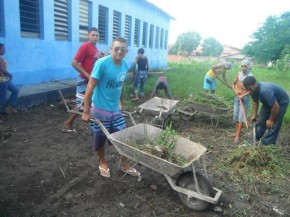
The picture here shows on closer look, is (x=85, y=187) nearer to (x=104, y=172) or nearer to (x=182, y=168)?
(x=104, y=172)


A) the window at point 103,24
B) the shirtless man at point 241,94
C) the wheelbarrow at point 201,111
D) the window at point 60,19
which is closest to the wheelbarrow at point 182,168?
the shirtless man at point 241,94

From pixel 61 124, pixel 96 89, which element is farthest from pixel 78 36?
pixel 96 89

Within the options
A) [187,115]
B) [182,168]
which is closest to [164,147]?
[182,168]

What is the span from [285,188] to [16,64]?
24.7ft

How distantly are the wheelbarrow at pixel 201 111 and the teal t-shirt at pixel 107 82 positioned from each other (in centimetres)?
363

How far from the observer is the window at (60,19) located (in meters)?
9.72

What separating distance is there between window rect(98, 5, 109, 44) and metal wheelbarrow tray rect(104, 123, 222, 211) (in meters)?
Answer: 10.4

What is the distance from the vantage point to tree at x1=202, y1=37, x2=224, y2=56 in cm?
6191

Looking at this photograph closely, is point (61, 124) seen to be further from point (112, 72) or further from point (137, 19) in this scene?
point (137, 19)

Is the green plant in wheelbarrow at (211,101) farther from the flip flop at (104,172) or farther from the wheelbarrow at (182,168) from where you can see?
the flip flop at (104,172)

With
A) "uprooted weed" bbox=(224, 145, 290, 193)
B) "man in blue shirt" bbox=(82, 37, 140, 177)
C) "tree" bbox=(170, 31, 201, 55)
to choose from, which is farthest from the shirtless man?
"tree" bbox=(170, 31, 201, 55)

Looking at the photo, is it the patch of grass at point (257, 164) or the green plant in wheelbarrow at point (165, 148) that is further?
the patch of grass at point (257, 164)

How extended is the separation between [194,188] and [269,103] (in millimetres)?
2124

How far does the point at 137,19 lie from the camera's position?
17.8 m
